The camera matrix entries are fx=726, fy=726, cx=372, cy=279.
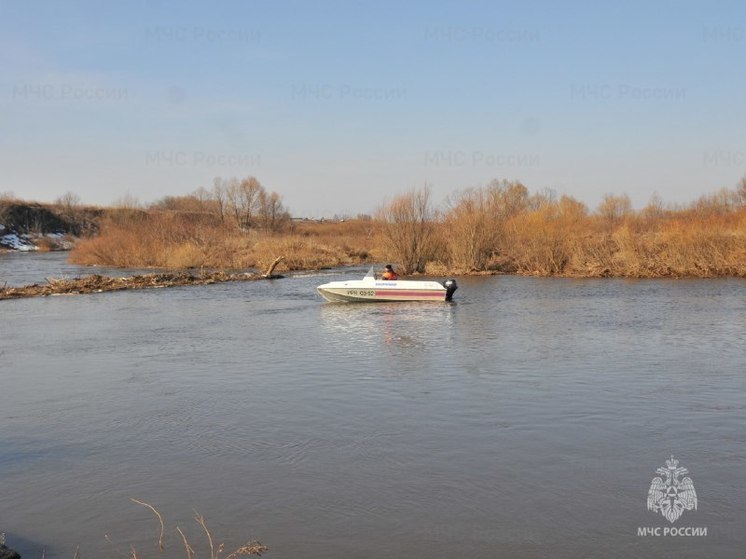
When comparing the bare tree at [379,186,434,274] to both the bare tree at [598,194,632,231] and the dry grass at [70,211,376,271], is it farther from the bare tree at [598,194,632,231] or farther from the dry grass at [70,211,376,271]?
the bare tree at [598,194,632,231]

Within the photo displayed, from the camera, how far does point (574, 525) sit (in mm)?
7457

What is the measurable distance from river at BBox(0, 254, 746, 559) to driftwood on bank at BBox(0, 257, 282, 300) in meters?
13.5

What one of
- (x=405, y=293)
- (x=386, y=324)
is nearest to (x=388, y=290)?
(x=405, y=293)

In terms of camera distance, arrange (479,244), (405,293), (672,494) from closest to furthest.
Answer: (672,494) → (405,293) → (479,244)

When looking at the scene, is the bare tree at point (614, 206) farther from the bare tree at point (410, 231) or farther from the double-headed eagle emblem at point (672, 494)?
the double-headed eagle emblem at point (672, 494)

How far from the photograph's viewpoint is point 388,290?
28172 mm

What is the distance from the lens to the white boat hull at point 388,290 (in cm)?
2816

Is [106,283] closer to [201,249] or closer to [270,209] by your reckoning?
[201,249]

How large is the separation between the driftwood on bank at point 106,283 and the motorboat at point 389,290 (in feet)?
42.6

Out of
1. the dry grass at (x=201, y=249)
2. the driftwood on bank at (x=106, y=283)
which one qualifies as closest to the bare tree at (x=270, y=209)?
the dry grass at (x=201, y=249)

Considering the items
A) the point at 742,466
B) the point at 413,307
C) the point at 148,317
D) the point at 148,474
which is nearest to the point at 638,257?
the point at 413,307

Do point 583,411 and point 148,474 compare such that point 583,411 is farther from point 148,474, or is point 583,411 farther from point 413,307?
point 413,307

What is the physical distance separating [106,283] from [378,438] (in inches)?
1151

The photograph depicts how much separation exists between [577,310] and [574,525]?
62.8 feet
